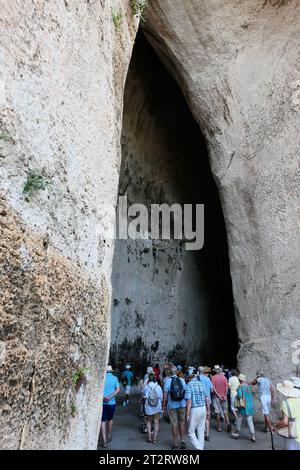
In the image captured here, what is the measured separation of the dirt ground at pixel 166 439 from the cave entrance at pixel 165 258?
3675 mm

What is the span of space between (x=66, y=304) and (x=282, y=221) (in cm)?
615

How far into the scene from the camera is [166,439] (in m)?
5.71

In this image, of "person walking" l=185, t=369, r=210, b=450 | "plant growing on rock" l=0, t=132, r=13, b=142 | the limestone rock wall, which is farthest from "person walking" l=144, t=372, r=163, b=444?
"plant growing on rock" l=0, t=132, r=13, b=142

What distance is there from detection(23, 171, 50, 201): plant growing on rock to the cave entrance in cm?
802

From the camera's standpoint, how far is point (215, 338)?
14.2 metres

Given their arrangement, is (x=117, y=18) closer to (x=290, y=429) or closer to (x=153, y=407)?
(x=290, y=429)

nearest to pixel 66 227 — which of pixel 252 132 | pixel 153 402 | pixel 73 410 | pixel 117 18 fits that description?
pixel 73 410

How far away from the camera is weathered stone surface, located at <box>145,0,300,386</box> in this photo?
8.04 metres

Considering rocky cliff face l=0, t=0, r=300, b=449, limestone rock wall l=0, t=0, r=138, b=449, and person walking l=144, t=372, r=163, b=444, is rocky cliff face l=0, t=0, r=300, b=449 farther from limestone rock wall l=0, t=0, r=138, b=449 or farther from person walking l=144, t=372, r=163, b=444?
person walking l=144, t=372, r=163, b=444

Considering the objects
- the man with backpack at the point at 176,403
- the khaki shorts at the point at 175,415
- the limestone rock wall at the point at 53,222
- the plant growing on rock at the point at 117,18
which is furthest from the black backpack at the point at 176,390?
the plant growing on rock at the point at 117,18

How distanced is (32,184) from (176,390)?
11.2 feet

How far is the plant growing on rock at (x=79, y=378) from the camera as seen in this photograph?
322 centimetres

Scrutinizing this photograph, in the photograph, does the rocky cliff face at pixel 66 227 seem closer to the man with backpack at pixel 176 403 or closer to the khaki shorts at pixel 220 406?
the man with backpack at pixel 176 403
